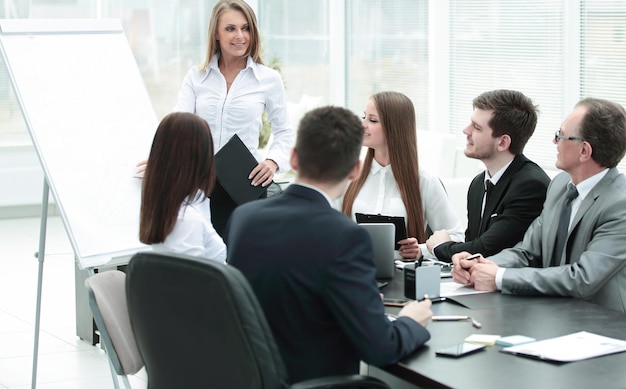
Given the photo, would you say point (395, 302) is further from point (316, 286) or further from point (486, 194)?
point (486, 194)

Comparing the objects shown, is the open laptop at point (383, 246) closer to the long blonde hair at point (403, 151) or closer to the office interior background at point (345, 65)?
the long blonde hair at point (403, 151)

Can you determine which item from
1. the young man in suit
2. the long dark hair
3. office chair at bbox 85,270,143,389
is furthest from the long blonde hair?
office chair at bbox 85,270,143,389

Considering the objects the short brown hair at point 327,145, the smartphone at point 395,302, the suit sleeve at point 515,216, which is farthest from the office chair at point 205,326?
the suit sleeve at point 515,216

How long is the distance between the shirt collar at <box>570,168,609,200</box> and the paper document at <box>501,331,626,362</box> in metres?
0.78

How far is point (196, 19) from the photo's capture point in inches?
403

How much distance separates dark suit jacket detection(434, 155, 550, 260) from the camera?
3578 mm

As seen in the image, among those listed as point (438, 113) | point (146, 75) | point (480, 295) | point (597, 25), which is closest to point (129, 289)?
point (480, 295)

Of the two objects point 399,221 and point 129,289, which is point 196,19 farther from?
point 129,289

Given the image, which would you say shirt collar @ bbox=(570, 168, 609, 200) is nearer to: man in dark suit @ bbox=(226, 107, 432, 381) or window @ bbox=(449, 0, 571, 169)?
man in dark suit @ bbox=(226, 107, 432, 381)

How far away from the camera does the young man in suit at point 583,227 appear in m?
3.01

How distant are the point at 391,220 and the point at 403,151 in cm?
46

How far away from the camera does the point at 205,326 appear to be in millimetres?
2234

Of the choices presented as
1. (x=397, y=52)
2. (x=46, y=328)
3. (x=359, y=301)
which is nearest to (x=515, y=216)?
(x=359, y=301)

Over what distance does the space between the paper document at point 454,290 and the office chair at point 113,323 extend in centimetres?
97
